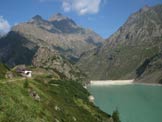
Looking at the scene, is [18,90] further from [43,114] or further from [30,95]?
[43,114]

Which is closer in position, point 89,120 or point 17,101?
point 17,101

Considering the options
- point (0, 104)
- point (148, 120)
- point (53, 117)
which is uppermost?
point (0, 104)

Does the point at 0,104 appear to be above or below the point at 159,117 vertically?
above

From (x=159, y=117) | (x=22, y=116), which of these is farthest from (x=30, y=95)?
(x=159, y=117)

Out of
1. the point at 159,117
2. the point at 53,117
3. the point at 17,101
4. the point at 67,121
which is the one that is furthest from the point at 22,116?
the point at 159,117

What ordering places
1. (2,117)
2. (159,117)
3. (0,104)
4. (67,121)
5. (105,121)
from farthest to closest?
(159,117) < (105,121) < (67,121) < (0,104) < (2,117)

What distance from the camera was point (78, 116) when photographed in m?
107

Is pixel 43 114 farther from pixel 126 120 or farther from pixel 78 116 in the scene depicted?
pixel 126 120

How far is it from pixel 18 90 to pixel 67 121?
15.5 metres

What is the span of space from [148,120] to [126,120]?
1172 cm

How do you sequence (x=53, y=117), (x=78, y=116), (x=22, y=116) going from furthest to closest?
(x=78, y=116), (x=53, y=117), (x=22, y=116)

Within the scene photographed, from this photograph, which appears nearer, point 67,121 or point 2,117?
point 2,117

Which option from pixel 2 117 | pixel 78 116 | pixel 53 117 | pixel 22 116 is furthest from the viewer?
pixel 78 116

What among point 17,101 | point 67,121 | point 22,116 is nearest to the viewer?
point 22,116
